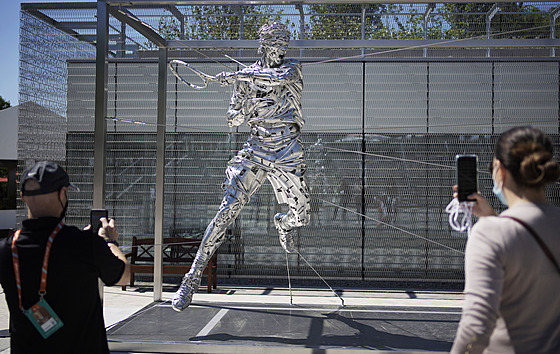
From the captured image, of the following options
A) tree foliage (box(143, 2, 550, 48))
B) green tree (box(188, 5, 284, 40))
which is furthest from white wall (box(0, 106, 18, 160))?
green tree (box(188, 5, 284, 40))

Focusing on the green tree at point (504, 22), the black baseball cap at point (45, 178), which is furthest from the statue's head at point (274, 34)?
the black baseball cap at point (45, 178)

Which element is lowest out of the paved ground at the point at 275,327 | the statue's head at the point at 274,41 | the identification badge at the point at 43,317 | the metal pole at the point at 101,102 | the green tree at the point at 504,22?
the paved ground at the point at 275,327

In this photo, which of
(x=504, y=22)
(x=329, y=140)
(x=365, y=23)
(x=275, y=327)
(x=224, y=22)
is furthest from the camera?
(x=329, y=140)

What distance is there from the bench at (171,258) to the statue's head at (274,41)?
2.68m

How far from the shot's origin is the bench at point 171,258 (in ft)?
20.4

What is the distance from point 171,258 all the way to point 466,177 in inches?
196

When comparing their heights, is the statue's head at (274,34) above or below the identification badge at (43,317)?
above

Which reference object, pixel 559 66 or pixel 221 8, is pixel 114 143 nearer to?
pixel 221 8

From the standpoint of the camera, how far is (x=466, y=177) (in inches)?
80.7

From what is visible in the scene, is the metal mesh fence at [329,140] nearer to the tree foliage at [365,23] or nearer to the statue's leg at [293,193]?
the tree foliage at [365,23]

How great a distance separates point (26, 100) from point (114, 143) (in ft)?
3.91

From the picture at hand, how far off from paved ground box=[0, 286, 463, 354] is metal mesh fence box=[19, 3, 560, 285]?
1.21m

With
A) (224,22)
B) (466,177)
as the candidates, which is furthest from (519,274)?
(224,22)

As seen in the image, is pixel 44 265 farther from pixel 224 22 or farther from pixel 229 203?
pixel 224 22
